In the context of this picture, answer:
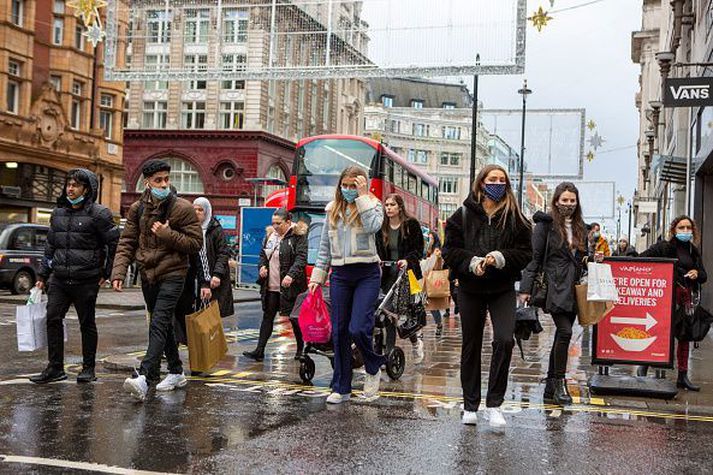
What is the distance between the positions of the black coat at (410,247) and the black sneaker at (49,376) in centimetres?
325

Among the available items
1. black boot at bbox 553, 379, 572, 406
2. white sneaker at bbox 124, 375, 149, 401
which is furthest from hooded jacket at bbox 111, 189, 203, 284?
black boot at bbox 553, 379, 572, 406

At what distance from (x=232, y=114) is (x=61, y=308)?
43.4 meters

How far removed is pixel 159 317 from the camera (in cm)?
743

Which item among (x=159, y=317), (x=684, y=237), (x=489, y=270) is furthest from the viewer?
(x=684, y=237)

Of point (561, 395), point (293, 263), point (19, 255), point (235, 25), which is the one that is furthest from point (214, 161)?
point (561, 395)

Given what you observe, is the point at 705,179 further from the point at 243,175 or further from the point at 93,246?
the point at 243,175

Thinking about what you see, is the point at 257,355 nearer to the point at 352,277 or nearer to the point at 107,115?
the point at 352,277

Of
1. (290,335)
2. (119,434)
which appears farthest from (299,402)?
(290,335)

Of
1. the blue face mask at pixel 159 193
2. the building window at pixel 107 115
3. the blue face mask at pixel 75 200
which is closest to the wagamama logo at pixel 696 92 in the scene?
the blue face mask at pixel 159 193

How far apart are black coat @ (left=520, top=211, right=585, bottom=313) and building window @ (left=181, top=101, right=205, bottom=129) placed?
148 feet

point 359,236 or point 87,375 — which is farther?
point 87,375

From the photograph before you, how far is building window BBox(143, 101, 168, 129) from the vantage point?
51.9 metres

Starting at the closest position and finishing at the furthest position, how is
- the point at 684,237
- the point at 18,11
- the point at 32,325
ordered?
the point at 32,325
the point at 684,237
the point at 18,11

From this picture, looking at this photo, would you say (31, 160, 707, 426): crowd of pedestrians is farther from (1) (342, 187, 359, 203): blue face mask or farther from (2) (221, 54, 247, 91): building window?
(2) (221, 54, 247, 91): building window
